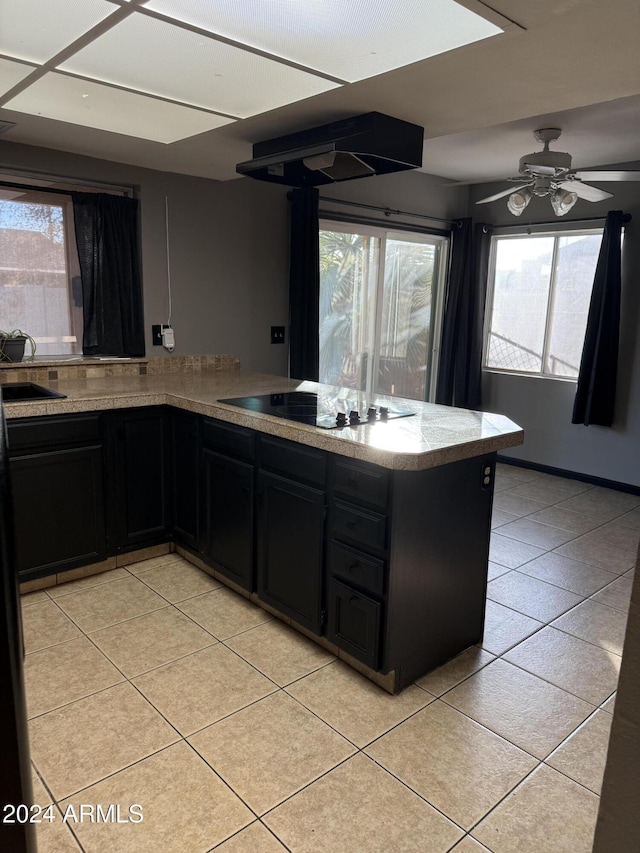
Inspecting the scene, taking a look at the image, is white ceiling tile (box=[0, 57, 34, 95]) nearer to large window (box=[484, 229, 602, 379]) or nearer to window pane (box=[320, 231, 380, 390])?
window pane (box=[320, 231, 380, 390])

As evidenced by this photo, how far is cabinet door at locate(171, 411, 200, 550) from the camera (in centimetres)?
308

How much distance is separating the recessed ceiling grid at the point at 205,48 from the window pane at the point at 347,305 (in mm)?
2354

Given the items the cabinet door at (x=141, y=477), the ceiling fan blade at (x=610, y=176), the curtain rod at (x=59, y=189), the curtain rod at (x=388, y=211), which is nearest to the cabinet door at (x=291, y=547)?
the cabinet door at (x=141, y=477)

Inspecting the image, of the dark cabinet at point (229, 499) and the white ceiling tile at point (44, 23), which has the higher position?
the white ceiling tile at point (44, 23)

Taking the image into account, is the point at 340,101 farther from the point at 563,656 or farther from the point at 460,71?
the point at 563,656

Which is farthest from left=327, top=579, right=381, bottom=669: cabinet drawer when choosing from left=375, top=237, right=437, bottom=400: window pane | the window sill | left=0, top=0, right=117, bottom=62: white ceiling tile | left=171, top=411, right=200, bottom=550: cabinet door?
the window sill

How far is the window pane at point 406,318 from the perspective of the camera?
5320 millimetres

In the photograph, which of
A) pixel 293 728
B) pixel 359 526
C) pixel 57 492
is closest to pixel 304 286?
pixel 57 492

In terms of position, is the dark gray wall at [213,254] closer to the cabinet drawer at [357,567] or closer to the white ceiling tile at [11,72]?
the white ceiling tile at [11,72]

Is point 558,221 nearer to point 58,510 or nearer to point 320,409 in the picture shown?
point 320,409

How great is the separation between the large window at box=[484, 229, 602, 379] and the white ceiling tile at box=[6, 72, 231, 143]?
357 cm

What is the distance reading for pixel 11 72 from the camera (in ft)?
6.84

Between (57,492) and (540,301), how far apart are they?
435cm

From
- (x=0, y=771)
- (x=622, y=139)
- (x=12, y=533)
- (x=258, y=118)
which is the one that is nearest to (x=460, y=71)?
(x=258, y=118)
